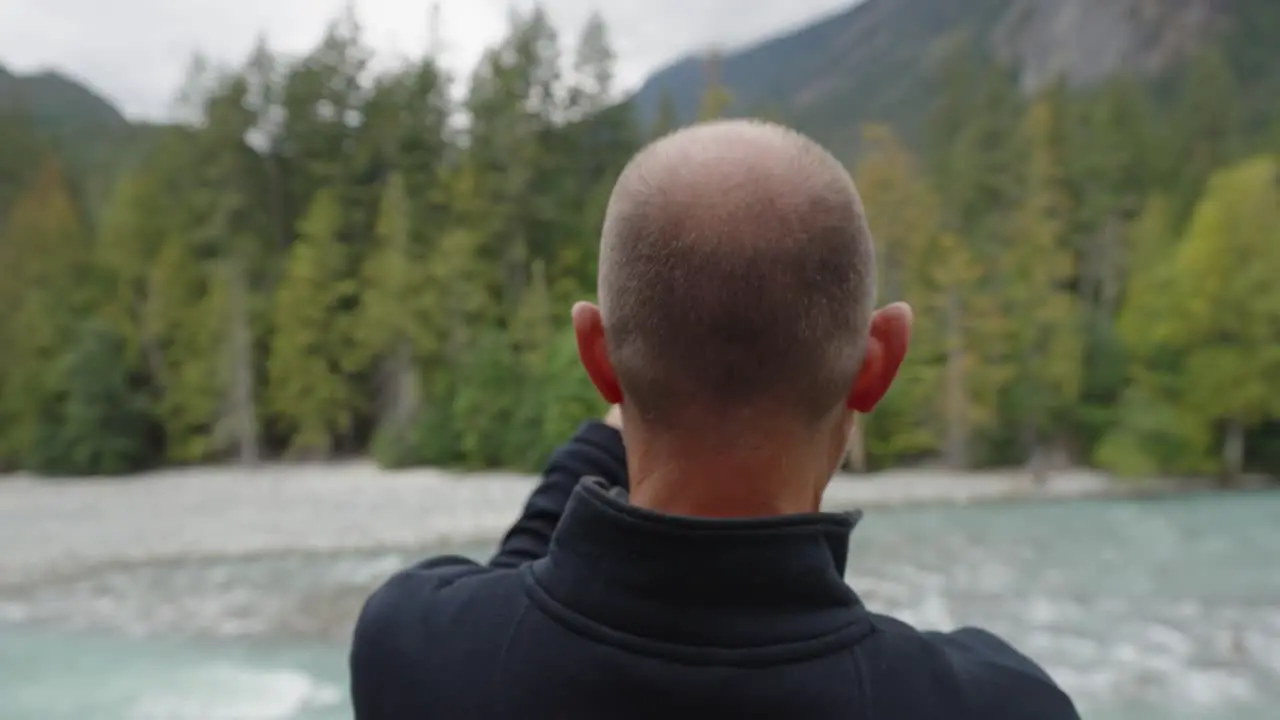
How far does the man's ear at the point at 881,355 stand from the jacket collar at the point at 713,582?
0.39 ft

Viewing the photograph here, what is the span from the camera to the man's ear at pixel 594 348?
81 cm

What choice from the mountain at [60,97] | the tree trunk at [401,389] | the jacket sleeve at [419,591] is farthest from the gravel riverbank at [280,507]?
the mountain at [60,97]

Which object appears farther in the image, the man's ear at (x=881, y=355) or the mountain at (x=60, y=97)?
the mountain at (x=60, y=97)

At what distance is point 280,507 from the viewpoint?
50.2 ft

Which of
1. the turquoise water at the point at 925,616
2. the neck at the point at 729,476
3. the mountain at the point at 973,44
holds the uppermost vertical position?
the mountain at the point at 973,44

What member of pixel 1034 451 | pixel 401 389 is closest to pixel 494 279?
pixel 401 389

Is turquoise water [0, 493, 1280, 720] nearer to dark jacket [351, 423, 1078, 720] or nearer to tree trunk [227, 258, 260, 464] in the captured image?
dark jacket [351, 423, 1078, 720]

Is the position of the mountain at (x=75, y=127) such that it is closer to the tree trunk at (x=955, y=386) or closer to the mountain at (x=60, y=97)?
the mountain at (x=60, y=97)

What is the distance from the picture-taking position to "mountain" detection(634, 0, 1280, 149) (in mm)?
40344

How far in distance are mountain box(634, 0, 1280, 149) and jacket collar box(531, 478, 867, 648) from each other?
2753 centimetres

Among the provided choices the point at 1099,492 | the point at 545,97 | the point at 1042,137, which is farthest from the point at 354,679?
the point at 545,97

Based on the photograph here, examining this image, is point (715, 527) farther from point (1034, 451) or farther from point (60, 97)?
point (60, 97)

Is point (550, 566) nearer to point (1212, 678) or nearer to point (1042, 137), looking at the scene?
point (1212, 678)

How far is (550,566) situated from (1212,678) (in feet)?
25.9
